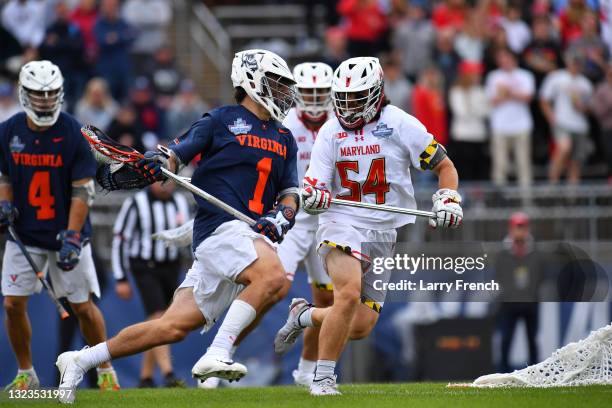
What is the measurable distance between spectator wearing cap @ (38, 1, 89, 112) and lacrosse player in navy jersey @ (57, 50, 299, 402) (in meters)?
8.73

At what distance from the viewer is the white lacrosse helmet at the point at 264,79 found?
30.8 feet

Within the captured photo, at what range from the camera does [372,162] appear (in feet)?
32.7

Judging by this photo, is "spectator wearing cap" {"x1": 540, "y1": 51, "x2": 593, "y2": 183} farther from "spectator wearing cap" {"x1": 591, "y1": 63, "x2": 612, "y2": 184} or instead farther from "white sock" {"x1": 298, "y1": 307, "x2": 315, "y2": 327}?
"white sock" {"x1": 298, "y1": 307, "x2": 315, "y2": 327}

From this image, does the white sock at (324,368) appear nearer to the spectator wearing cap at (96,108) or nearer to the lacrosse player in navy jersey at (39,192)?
the lacrosse player in navy jersey at (39,192)

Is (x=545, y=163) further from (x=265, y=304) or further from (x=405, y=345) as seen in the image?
(x=265, y=304)

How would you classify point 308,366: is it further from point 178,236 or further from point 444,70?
point 444,70

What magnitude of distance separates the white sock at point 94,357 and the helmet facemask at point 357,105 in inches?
98.6

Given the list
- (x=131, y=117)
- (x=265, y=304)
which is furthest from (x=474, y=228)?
(x=265, y=304)

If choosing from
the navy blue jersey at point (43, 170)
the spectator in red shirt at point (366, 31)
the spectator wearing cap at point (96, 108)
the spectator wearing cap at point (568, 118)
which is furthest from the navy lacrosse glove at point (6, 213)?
the spectator wearing cap at point (568, 118)

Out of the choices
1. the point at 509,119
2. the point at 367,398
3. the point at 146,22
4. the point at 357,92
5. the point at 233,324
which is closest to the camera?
the point at 233,324

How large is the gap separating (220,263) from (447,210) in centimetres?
184

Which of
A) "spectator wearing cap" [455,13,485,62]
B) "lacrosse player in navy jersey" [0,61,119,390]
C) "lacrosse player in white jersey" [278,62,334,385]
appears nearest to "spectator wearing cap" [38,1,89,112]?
"spectator wearing cap" [455,13,485,62]

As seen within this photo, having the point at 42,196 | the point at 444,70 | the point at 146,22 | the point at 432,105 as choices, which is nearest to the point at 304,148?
the point at 42,196

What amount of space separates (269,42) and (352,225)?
1059 cm
